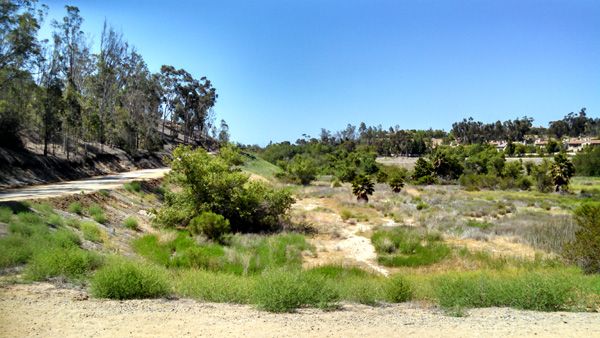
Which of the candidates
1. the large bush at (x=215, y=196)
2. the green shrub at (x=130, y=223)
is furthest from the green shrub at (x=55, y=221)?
the large bush at (x=215, y=196)

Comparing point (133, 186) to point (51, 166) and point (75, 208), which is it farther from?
point (75, 208)

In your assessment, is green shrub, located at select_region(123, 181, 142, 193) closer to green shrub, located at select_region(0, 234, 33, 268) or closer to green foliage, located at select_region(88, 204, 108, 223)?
green foliage, located at select_region(88, 204, 108, 223)

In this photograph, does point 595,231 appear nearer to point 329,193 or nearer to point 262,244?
point 262,244

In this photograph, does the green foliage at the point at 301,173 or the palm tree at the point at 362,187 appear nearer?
the palm tree at the point at 362,187

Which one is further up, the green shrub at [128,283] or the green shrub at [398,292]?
the green shrub at [128,283]

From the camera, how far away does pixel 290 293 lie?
29.2ft

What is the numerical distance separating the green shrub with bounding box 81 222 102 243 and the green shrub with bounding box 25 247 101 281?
378cm

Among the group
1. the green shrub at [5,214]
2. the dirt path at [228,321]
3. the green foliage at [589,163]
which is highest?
the green foliage at [589,163]

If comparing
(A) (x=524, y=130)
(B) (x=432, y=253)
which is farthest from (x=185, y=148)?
(A) (x=524, y=130)

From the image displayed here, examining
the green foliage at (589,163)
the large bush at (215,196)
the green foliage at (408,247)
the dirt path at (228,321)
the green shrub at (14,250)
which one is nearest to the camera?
the dirt path at (228,321)

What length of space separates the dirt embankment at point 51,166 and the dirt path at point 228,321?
19.2 metres

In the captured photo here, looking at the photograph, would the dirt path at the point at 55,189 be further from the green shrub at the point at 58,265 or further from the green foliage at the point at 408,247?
the green foliage at the point at 408,247

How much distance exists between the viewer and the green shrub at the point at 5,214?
13212 mm

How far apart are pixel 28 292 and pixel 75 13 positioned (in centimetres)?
4196
